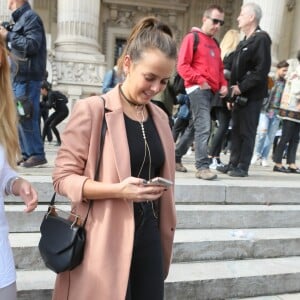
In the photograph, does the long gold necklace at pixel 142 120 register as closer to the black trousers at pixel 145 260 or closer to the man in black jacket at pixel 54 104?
the black trousers at pixel 145 260

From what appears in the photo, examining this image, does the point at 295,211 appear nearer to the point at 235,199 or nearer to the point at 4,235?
the point at 235,199

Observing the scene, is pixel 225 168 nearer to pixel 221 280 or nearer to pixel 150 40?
pixel 221 280

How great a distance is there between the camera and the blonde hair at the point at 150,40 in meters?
1.68

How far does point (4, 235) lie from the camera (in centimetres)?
158

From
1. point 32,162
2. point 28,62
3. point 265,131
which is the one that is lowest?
point 32,162

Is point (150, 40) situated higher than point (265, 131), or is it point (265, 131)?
point (150, 40)

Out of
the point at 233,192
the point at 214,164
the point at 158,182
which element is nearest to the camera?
the point at 158,182

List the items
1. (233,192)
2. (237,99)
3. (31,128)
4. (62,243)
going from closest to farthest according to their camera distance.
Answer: (62,243)
(233,192)
(31,128)
(237,99)

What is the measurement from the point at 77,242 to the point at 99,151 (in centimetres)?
39

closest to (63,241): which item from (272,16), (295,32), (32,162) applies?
(32,162)

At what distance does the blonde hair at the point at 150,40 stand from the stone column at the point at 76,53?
37.7 ft

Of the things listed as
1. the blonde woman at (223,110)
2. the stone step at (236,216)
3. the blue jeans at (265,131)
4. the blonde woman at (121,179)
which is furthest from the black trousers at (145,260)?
the blue jeans at (265,131)

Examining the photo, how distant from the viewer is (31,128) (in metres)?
4.46

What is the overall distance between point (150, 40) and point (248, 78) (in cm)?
346
